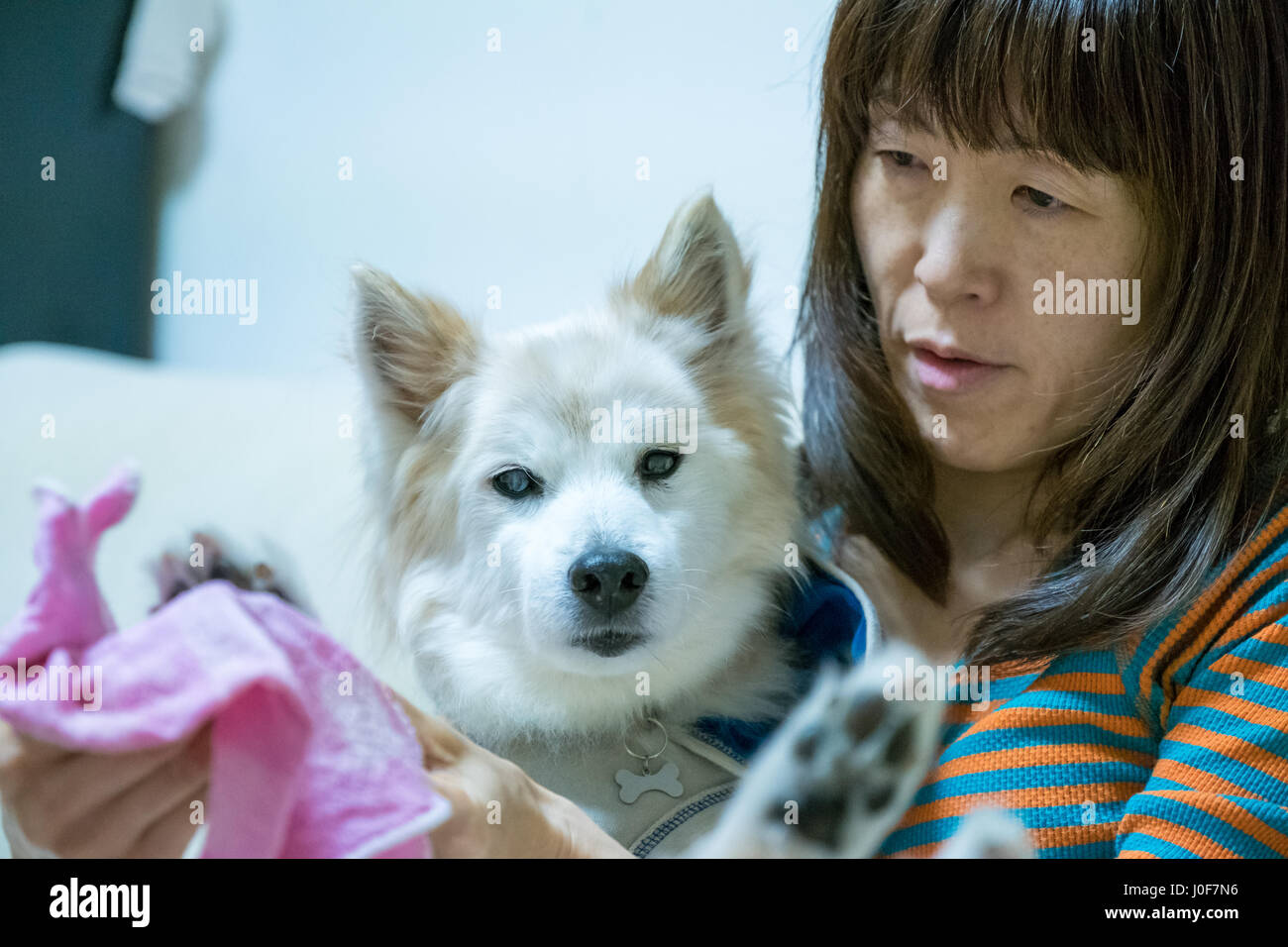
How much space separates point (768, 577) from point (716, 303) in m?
0.33

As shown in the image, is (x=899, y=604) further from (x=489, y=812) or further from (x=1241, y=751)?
(x=489, y=812)

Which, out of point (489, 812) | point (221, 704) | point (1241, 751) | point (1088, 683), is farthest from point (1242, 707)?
point (221, 704)

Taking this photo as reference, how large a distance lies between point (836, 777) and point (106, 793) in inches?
19.2

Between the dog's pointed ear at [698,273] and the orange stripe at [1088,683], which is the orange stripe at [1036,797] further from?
the dog's pointed ear at [698,273]

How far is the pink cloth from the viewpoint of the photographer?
0.66 m

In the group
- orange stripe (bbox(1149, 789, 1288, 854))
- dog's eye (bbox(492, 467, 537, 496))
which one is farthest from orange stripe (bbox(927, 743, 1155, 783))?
dog's eye (bbox(492, 467, 537, 496))

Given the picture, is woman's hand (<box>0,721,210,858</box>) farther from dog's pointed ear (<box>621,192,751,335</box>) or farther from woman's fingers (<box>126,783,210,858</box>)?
dog's pointed ear (<box>621,192,751,335</box>)

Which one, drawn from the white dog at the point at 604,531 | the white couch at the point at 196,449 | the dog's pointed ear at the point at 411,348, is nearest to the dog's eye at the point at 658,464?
the white dog at the point at 604,531

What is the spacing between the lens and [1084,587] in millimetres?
1032

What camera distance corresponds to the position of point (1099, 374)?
1123 mm

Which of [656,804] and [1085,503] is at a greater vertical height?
[1085,503]

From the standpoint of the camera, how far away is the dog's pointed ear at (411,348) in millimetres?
1146
